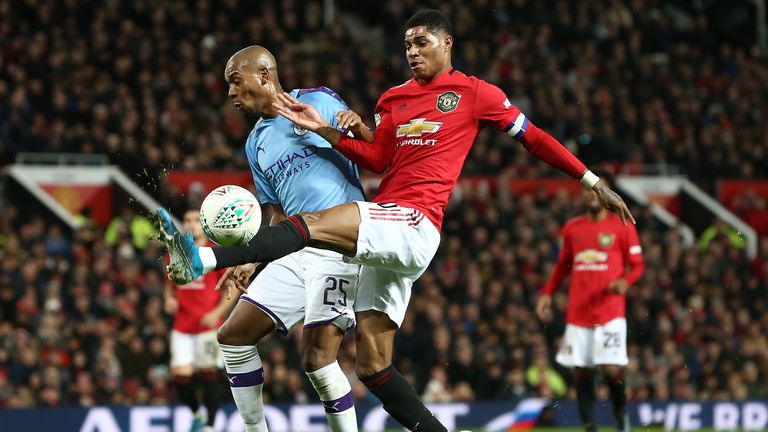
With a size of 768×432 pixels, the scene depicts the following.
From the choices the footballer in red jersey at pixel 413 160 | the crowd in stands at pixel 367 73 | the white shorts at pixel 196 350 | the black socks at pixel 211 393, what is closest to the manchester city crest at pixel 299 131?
the footballer in red jersey at pixel 413 160

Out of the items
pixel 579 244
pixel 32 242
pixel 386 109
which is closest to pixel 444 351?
pixel 579 244

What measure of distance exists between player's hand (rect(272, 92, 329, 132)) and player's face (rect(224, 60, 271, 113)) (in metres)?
0.28

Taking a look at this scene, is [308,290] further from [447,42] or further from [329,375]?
[447,42]

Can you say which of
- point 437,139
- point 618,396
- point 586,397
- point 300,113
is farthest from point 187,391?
point 437,139

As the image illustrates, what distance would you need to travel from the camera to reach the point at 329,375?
256 inches

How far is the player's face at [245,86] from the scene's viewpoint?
6.75 m

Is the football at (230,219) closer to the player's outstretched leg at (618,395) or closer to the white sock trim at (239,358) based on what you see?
the white sock trim at (239,358)

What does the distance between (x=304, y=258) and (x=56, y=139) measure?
9857mm

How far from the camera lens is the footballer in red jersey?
6227mm

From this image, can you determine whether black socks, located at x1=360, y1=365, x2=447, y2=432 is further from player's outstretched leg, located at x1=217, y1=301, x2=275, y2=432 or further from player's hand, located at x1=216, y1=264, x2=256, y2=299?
player's hand, located at x1=216, y1=264, x2=256, y2=299

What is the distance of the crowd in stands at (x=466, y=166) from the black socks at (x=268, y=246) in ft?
23.5

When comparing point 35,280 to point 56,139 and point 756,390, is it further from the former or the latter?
point 756,390

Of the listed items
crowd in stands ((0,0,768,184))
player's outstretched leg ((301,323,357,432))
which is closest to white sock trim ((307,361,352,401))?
player's outstretched leg ((301,323,357,432))

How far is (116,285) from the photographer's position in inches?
548
